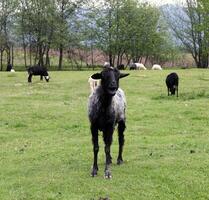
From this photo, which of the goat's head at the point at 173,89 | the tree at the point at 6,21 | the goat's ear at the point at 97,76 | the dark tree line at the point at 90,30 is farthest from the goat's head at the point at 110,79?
the tree at the point at 6,21

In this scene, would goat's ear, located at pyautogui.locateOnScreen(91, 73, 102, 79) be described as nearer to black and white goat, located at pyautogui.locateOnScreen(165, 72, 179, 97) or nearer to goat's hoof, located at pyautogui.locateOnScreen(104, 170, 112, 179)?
goat's hoof, located at pyautogui.locateOnScreen(104, 170, 112, 179)

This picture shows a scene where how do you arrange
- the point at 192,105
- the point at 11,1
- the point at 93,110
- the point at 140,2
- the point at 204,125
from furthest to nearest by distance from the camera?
the point at 140,2 → the point at 11,1 → the point at 192,105 → the point at 204,125 → the point at 93,110

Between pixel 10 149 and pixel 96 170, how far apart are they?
430 centimetres

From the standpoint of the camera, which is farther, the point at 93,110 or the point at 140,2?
the point at 140,2

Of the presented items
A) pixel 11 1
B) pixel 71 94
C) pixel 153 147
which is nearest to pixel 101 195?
pixel 153 147

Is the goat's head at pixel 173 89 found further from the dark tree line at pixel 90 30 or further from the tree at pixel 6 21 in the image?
the tree at pixel 6 21

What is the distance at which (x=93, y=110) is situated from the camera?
1058cm

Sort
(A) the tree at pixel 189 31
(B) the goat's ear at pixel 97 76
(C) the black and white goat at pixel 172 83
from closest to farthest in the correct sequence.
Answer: (B) the goat's ear at pixel 97 76, (C) the black and white goat at pixel 172 83, (A) the tree at pixel 189 31

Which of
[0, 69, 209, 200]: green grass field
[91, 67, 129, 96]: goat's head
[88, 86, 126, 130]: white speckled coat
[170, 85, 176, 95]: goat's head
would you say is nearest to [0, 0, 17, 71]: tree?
[170, 85, 176, 95]: goat's head

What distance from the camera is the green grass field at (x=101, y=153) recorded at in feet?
31.4

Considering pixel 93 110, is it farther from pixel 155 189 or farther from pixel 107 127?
pixel 155 189

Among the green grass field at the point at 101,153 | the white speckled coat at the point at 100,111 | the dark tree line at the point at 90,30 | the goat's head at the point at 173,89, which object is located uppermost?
the dark tree line at the point at 90,30

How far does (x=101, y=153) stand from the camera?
13039 mm

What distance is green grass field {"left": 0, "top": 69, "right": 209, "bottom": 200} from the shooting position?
9.58 m
